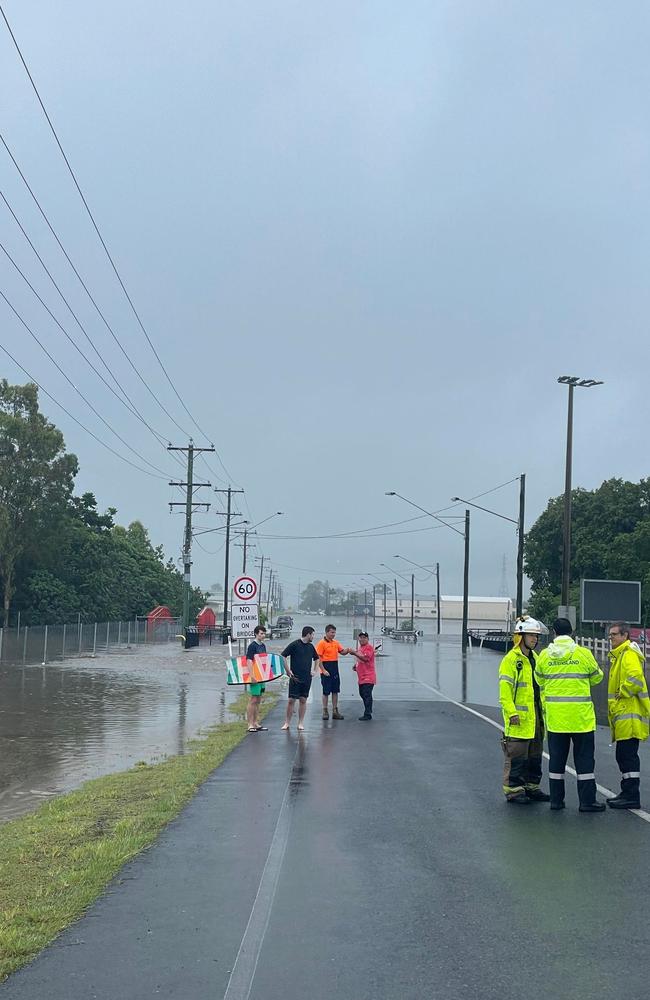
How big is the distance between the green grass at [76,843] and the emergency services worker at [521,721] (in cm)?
308

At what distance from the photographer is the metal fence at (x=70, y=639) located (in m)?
38.1

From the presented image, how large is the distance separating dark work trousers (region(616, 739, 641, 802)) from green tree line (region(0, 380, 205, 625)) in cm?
4227

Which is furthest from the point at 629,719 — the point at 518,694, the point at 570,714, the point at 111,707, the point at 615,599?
the point at 615,599

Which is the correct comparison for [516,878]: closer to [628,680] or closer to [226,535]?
[628,680]

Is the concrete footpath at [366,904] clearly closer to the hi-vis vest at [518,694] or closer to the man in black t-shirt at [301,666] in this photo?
the hi-vis vest at [518,694]

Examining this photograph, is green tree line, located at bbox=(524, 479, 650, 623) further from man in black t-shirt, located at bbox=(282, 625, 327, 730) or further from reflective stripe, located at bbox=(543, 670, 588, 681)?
reflective stripe, located at bbox=(543, 670, 588, 681)

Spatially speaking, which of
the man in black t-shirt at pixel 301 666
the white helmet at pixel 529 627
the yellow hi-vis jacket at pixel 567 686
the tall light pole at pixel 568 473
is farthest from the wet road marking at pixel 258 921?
the tall light pole at pixel 568 473

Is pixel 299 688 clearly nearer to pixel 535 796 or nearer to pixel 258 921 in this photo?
pixel 535 796

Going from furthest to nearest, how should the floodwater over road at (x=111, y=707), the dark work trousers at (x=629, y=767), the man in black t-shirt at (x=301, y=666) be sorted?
1. the man in black t-shirt at (x=301, y=666)
2. the floodwater over road at (x=111, y=707)
3. the dark work trousers at (x=629, y=767)

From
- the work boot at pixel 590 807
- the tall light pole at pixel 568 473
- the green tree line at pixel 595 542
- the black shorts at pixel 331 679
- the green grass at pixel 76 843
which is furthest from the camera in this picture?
the green tree line at pixel 595 542

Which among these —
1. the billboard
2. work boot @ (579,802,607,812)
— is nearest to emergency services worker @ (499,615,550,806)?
work boot @ (579,802,607,812)

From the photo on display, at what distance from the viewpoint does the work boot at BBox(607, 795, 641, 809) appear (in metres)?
9.27

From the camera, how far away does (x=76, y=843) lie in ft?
26.8

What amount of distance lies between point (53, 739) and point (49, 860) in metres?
9.21
